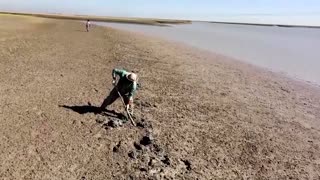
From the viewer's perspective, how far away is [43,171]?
350 inches

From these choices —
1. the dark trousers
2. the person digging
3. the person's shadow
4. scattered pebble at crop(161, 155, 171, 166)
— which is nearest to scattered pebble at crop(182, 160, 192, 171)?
scattered pebble at crop(161, 155, 171, 166)

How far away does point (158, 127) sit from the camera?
12258 millimetres

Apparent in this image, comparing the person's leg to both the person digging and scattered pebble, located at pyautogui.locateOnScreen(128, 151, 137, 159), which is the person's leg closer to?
the person digging

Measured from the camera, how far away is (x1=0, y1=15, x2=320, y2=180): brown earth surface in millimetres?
9516

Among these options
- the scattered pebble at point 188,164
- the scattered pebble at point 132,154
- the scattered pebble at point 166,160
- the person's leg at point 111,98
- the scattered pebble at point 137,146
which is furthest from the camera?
the person's leg at point 111,98

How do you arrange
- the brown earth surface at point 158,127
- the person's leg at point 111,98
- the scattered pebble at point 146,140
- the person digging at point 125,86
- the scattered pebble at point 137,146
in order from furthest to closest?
the person's leg at point 111,98 → the person digging at point 125,86 → the scattered pebble at point 146,140 → the scattered pebble at point 137,146 → the brown earth surface at point 158,127

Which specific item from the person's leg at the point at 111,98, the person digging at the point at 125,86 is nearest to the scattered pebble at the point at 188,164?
the person digging at the point at 125,86

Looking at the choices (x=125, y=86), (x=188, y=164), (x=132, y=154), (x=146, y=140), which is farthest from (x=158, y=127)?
(x=188, y=164)

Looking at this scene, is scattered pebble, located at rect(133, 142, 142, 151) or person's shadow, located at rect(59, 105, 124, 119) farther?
person's shadow, located at rect(59, 105, 124, 119)


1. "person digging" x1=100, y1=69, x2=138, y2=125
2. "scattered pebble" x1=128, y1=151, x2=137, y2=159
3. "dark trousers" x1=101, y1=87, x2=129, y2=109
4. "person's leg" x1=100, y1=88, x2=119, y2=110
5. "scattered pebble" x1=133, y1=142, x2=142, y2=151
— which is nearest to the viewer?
"scattered pebble" x1=128, y1=151, x2=137, y2=159

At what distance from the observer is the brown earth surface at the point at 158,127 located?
9.52 m

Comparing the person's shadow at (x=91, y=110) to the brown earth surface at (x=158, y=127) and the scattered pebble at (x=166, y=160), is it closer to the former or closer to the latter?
the brown earth surface at (x=158, y=127)

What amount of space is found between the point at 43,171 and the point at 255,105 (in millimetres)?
9580

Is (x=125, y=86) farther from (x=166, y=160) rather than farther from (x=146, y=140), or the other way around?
(x=166, y=160)
